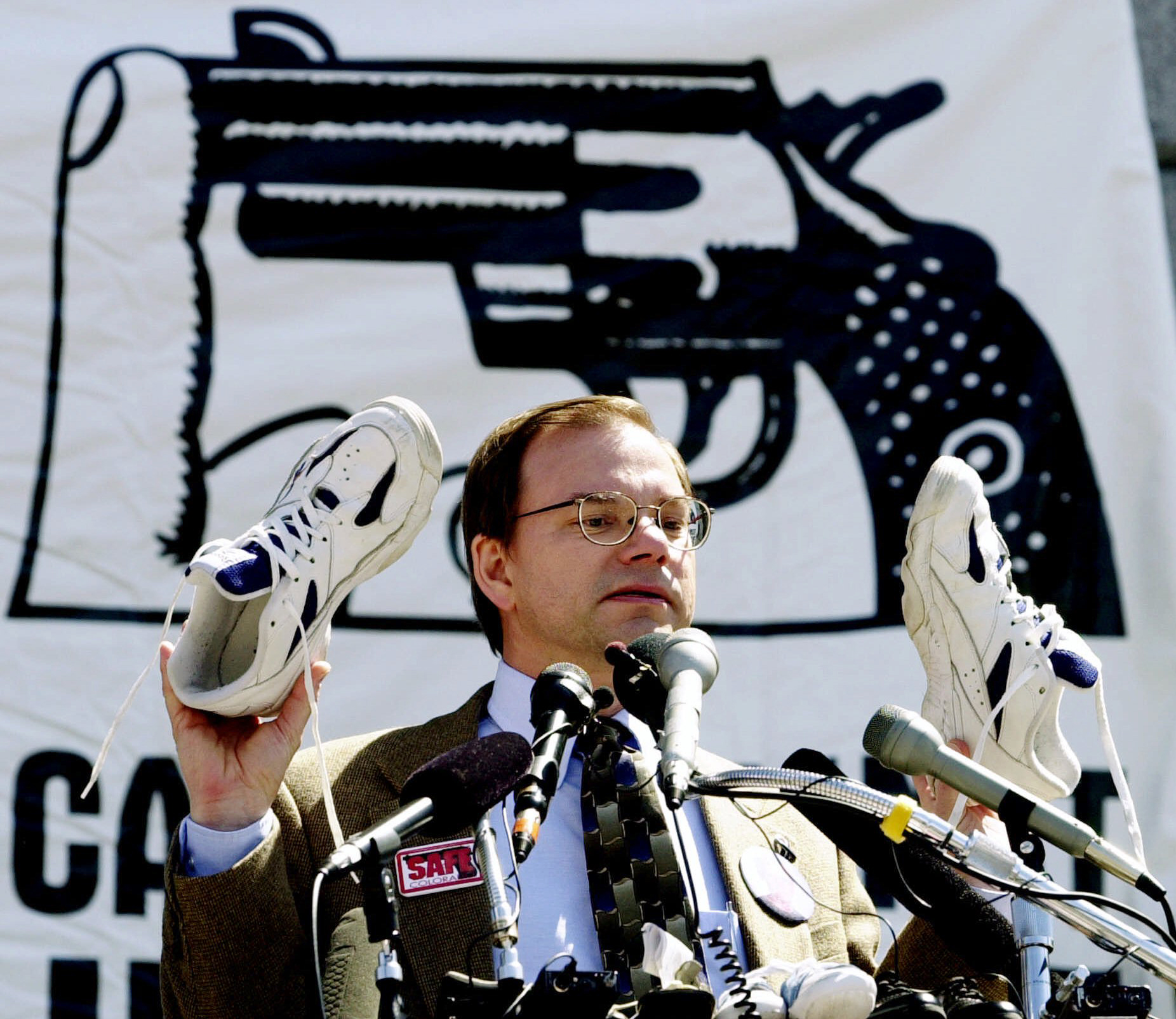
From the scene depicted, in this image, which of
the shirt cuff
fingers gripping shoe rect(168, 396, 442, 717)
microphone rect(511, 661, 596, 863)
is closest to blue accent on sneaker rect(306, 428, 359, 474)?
fingers gripping shoe rect(168, 396, 442, 717)

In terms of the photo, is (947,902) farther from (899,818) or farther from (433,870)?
(433,870)

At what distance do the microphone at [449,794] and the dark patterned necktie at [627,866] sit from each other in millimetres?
400

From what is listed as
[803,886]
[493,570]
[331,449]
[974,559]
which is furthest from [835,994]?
[493,570]

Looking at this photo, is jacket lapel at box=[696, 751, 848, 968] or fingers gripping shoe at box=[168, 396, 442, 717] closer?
fingers gripping shoe at box=[168, 396, 442, 717]

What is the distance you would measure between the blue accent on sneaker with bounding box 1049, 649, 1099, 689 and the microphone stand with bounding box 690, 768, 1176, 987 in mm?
664

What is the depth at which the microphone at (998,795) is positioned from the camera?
1501mm

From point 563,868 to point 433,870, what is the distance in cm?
20

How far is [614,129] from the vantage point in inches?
138

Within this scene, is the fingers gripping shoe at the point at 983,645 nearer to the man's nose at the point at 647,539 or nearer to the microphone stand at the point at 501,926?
the man's nose at the point at 647,539

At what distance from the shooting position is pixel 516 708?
2461 millimetres

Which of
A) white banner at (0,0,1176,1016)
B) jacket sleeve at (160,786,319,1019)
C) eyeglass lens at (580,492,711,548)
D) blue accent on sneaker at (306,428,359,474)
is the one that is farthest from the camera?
white banner at (0,0,1176,1016)

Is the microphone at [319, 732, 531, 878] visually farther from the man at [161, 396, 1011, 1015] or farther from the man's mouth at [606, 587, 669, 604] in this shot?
the man's mouth at [606, 587, 669, 604]

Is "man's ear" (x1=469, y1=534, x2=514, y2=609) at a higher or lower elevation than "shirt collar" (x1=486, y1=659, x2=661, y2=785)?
higher

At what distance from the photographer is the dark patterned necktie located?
6.53 ft
